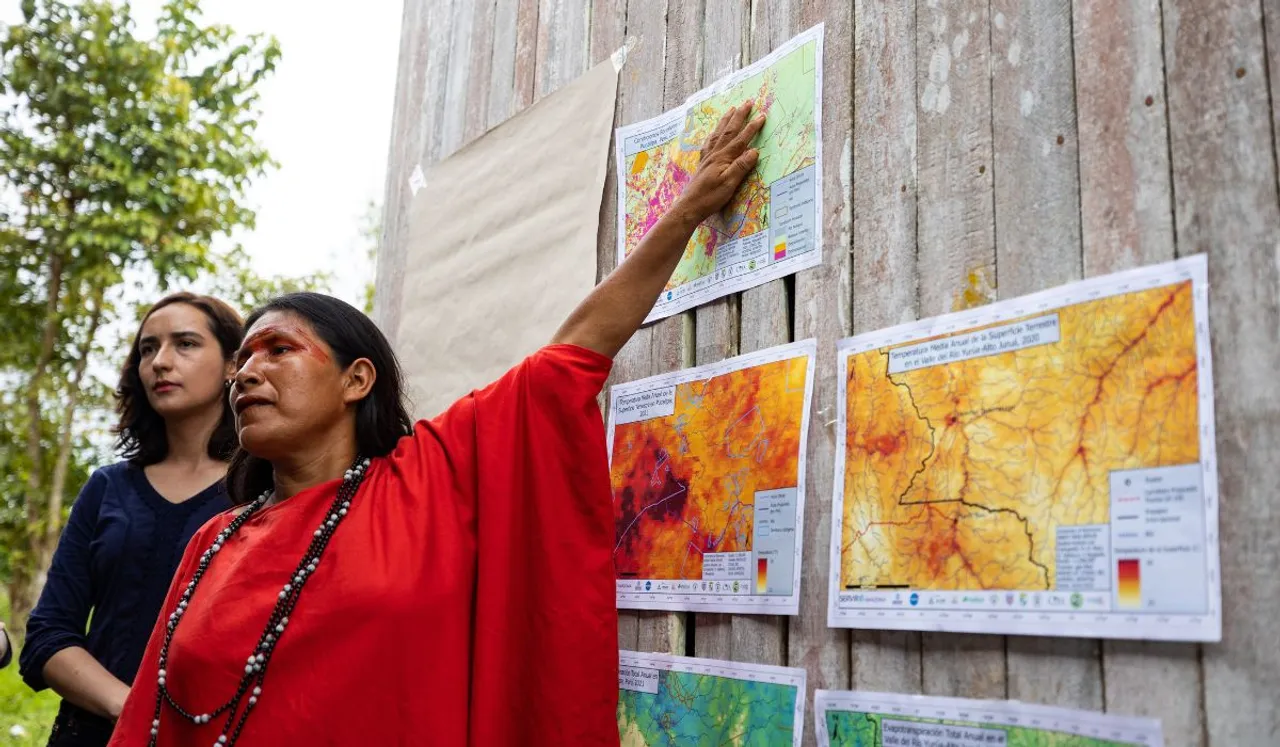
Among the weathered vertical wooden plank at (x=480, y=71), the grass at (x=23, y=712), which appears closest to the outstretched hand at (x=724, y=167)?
the weathered vertical wooden plank at (x=480, y=71)

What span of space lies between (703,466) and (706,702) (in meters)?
0.41

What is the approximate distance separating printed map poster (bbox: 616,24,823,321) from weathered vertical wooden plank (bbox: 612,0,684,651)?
0.24ft

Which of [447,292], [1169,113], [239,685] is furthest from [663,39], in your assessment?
[239,685]

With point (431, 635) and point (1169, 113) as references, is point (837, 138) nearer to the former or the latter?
point (1169, 113)

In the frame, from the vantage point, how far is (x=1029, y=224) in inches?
56.8

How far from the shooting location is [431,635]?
173 centimetres

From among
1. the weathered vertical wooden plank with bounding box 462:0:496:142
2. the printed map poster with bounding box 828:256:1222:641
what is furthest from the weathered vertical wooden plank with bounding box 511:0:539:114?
the printed map poster with bounding box 828:256:1222:641

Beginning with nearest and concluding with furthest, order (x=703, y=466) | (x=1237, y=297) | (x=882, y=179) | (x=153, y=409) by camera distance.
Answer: (x=1237, y=297), (x=882, y=179), (x=703, y=466), (x=153, y=409)

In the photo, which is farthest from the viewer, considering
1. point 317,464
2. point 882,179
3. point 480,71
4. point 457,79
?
point 457,79

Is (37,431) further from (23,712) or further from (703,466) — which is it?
(703,466)

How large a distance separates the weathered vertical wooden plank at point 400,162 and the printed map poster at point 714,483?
1.32 metres

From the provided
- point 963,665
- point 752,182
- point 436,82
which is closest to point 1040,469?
point 963,665

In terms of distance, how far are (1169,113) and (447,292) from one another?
196 cm

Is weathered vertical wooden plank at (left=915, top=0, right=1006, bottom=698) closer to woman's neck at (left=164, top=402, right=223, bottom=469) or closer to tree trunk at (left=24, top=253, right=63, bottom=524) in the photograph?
woman's neck at (left=164, top=402, right=223, bottom=469)
